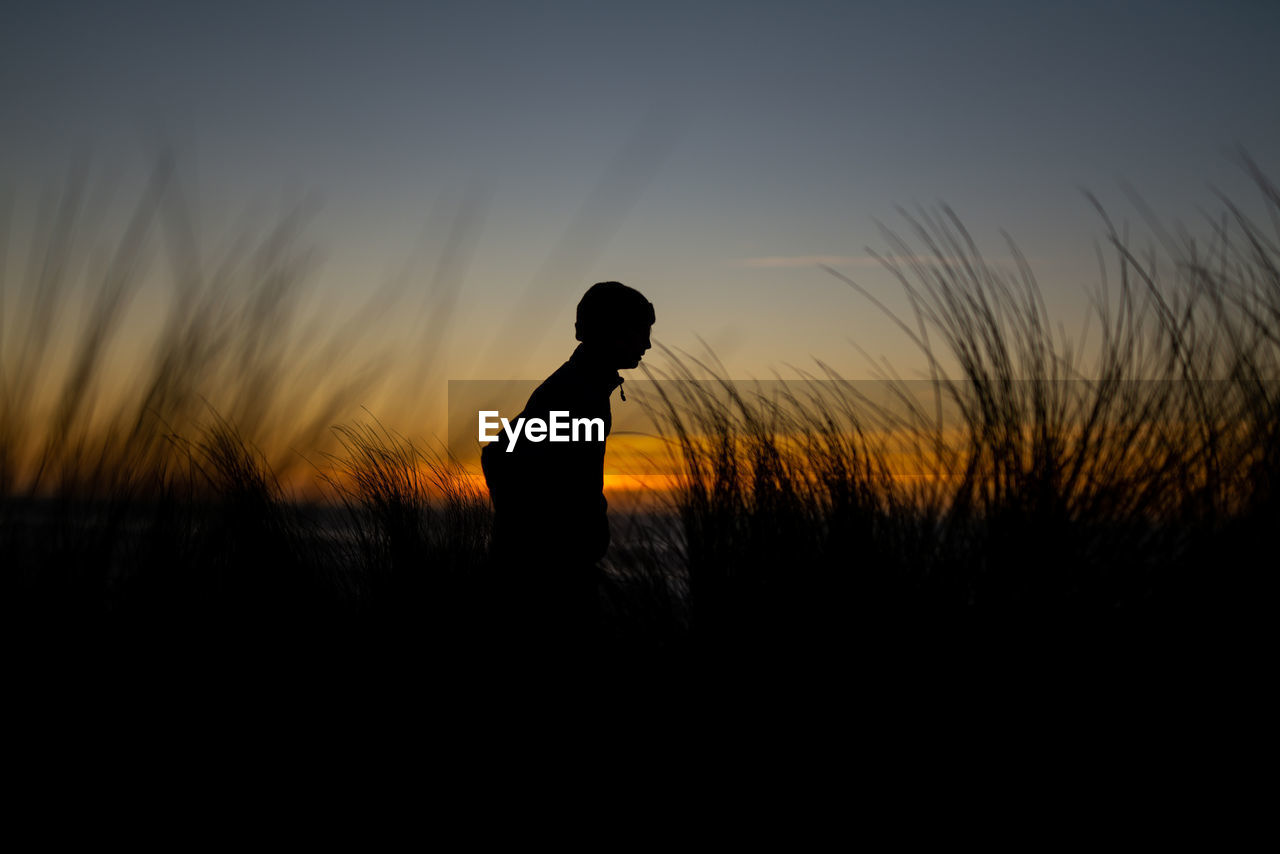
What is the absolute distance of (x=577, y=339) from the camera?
8.26 feet

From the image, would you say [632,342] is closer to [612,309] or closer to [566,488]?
[612,309]

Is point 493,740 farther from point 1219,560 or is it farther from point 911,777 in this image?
point 1219,560

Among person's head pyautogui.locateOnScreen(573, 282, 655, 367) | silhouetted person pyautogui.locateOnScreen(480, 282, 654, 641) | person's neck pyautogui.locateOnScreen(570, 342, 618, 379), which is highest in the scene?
person's head pyautogui.locateOnScreen(573, 282, 655, 367)

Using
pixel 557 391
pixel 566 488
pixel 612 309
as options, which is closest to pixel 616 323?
pixel 612 309

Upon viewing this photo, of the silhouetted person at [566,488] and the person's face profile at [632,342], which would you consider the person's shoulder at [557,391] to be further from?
the person's face profile at [632,342]

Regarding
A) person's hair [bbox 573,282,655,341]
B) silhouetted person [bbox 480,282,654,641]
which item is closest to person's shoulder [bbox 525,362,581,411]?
silhouetted person [bbox 480,282,654,641]

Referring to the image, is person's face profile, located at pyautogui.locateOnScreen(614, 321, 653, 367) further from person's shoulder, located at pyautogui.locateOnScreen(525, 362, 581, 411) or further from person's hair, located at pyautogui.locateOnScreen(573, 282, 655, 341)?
person's shoulder, located at pyautogui.locateOnScreen(525, 362, 581, 411)

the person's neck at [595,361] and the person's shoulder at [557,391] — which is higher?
the person's neck at [595,361]

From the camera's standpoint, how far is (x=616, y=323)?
2438 mm

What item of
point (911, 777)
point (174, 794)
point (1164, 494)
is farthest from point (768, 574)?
point (174, 794)

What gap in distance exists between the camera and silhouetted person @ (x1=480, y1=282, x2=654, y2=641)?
2.24 m

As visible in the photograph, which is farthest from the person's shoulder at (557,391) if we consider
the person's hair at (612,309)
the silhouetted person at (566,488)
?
the person's hair at (612,309)

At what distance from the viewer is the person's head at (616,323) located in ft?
8.00

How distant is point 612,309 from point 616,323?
40 mm
